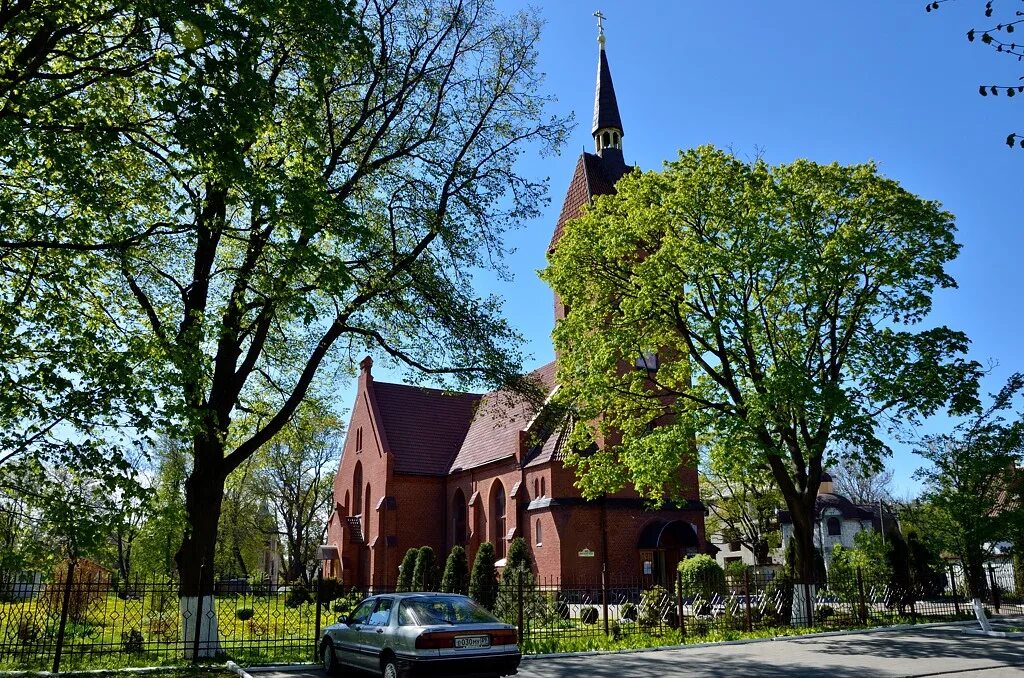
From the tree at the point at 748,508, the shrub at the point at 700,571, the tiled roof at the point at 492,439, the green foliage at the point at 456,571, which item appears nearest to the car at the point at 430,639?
the shrub at the point at 700,571

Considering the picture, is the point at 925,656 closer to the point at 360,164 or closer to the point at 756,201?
the point at 756,201

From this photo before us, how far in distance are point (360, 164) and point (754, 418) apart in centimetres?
1114

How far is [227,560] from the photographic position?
55625 mm

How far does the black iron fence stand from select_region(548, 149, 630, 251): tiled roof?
17.1 m

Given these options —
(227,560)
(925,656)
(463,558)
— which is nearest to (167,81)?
(925,656)

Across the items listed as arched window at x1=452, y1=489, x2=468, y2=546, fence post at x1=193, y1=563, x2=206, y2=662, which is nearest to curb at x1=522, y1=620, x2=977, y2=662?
fence post at x1=193, y1=563, x2=206, y2=662

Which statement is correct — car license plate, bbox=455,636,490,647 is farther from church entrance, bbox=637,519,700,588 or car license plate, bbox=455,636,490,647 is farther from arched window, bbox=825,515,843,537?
arched window, bbox=825,515,843,537

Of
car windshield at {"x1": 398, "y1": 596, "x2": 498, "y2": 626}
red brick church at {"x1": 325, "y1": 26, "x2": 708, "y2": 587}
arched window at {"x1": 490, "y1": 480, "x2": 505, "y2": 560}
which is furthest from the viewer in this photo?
arched window at {"x1": 490, "y1": 480, "x2": 505, "y2": 560}

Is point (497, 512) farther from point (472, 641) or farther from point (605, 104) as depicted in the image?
point (472, 641)

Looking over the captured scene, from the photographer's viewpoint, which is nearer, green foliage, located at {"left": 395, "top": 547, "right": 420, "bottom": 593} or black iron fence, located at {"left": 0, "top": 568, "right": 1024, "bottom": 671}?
black iron fence, located at {"left": 0, "top": 568, "right": 1024, "bottom": 671}

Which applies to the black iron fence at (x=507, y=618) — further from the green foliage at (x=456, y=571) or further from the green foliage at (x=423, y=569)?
the green foliage at (x=423, y=569)

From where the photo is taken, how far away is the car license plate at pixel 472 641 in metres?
10.8

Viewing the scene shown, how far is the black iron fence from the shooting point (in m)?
14.9

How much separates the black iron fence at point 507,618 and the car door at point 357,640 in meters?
1.69
